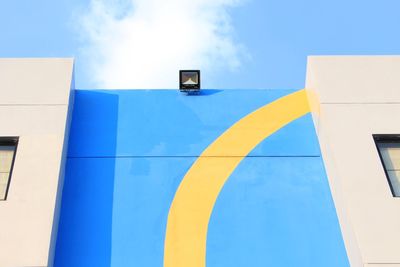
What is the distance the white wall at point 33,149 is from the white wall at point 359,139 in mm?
3418

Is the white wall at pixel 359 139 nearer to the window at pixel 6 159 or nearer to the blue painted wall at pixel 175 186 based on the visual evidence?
the blue painted wall at pixel 175 186

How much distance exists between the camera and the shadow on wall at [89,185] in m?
6.84

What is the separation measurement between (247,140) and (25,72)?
3.31 m

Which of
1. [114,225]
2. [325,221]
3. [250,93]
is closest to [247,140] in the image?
[250,93]

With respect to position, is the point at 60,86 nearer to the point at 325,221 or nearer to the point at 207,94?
the point at 207,94

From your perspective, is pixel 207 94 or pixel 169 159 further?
pixel 207 94

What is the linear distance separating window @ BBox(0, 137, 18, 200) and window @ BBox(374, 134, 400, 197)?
15.6 feet

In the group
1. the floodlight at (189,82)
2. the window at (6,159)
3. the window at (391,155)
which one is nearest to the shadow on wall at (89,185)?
the window at (6,159)

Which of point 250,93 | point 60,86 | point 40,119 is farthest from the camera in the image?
point 250,93

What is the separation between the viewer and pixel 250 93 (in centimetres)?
895

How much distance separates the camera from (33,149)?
7.30 m

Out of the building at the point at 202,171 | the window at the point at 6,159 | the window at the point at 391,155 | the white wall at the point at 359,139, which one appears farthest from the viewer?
the window at the point at 391,155

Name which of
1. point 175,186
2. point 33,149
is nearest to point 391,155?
point 175,186

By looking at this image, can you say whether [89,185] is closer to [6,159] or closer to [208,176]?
[6,159]
